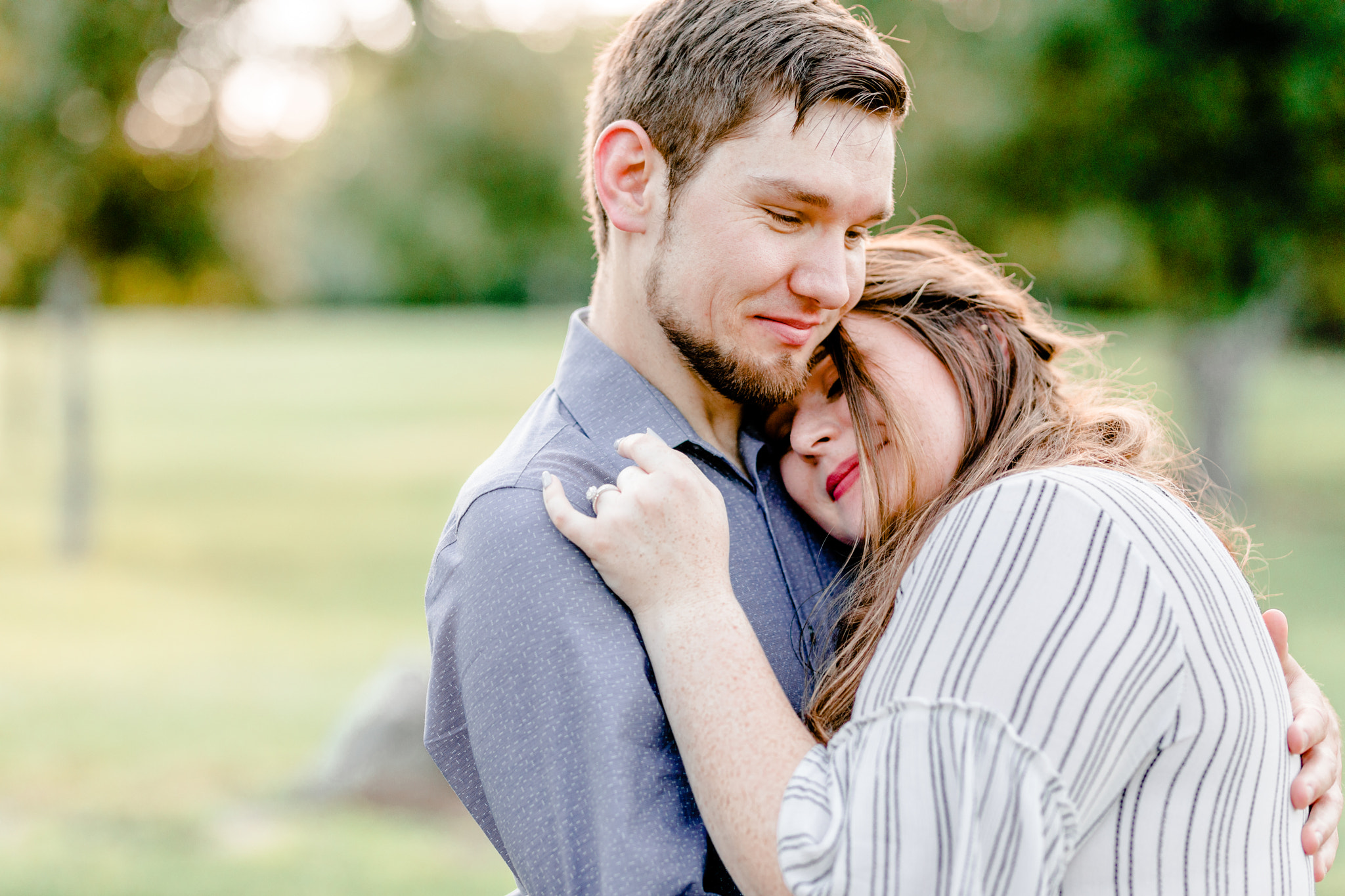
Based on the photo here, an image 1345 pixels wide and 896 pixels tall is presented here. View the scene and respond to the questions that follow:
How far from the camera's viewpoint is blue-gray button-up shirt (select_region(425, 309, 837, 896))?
1.41 metres

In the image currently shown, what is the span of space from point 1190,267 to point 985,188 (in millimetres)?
1833

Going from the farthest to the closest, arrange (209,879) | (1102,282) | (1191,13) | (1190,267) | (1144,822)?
1. (1102,282)
2. (1190,267)
3. (1191,13)
4. (209,879)
5. (1144,822)

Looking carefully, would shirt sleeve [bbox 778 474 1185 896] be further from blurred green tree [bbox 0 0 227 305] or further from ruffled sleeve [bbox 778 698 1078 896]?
blurred green tree [bbox 0 0 227 305]

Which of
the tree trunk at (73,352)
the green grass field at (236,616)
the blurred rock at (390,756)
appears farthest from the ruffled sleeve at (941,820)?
the tree trunk at (73,352)

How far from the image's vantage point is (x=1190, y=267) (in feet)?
21.8

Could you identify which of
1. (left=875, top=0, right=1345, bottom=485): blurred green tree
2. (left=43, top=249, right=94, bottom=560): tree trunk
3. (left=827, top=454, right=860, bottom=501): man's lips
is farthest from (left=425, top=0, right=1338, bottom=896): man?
(left=43, top=249, right=94, bottom=560): tree trunk

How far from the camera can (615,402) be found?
1.84 m

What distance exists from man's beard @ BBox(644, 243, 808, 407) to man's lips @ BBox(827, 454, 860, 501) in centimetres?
15

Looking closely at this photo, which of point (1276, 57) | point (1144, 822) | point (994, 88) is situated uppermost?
point (994, 88)

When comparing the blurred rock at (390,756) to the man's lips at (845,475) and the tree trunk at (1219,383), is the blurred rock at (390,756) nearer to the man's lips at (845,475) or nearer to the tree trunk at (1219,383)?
the man's lips at (845,475)

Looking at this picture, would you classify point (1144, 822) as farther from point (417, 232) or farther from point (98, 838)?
point (417, 232)

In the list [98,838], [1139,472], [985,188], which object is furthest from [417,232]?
[1139,472]

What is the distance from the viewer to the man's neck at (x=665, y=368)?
1920 millimetres

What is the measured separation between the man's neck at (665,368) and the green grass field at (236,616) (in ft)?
4.24
